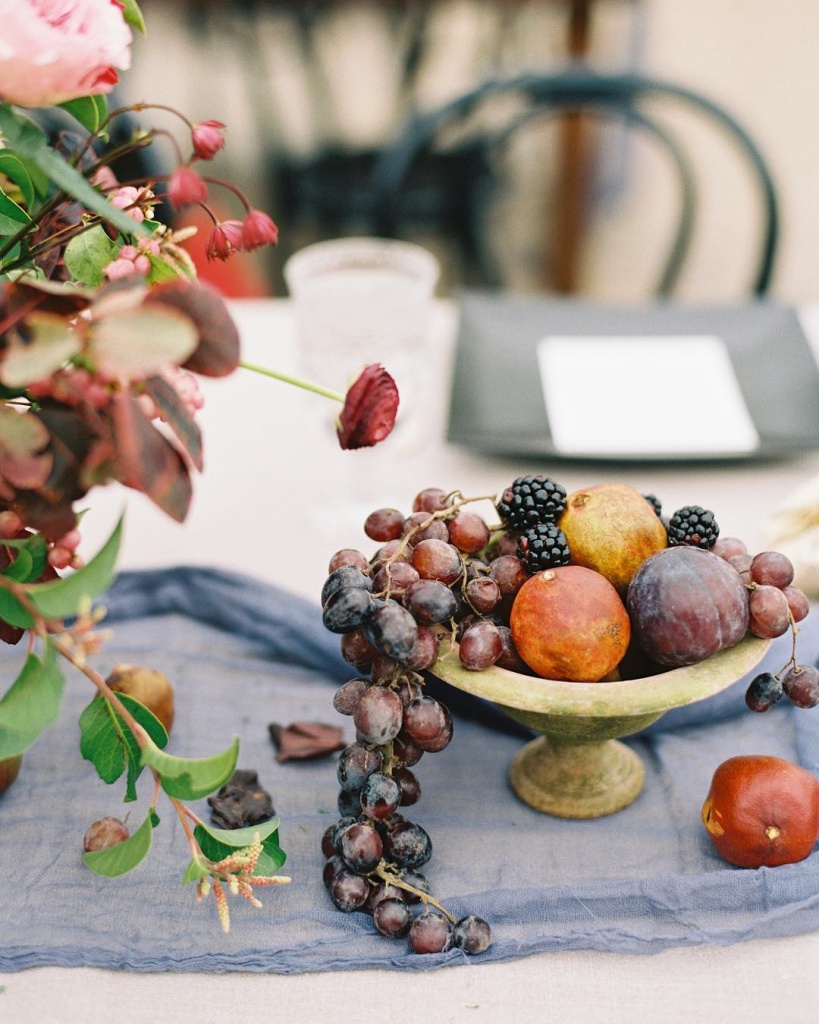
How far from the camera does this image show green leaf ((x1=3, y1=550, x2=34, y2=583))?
1.32 feet

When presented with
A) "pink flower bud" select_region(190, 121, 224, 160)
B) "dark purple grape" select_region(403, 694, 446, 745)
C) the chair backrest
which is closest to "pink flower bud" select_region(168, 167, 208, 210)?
"pink flower bud" select_region(190, 121, 224, 160)

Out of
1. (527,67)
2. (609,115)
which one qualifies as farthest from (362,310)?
(527,67)

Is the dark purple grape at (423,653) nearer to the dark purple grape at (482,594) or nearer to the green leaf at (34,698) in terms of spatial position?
the dark purple grape at (482,594)

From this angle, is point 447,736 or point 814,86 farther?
point 814,86

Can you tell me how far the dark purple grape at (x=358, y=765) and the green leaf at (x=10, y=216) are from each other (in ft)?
0.92

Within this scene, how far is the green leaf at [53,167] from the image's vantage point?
35 cm

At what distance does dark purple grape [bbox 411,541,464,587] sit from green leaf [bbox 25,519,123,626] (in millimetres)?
159

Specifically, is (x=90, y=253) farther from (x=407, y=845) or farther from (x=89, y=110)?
(x=407, y=845)

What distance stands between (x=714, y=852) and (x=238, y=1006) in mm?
240

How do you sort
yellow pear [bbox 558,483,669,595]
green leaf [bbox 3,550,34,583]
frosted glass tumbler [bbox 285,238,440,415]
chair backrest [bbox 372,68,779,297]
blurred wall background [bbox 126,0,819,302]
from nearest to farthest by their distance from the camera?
green leaf [bbox 3,550,34,583]
yellow pear [bbox 558,483,669,595]
frosted glass tumbler [bbox 285,238,440,415]
chair backrest [bbox 372,68,779,297]
blurred wall background [bbox 126,0,819,302]

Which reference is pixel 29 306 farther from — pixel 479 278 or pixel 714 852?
pixel 479 278

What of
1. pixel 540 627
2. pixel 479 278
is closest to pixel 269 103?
pixel 479 278

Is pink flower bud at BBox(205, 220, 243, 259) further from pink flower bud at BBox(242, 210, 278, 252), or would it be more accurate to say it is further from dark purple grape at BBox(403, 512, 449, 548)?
dark purple grape at BBox(403, 512, 449, 548)

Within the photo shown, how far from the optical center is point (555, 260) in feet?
8.18
